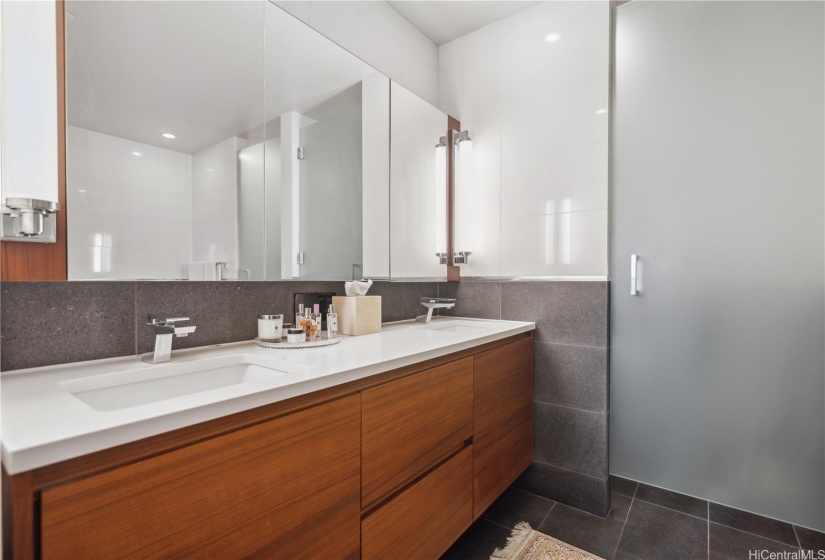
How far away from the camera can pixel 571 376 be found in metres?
2.04

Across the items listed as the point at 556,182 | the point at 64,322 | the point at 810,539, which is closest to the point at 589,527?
the point at 810,539

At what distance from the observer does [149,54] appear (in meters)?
1.07

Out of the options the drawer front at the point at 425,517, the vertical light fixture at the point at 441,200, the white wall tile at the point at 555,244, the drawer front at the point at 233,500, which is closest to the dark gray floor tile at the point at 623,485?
the drawer front at the point at 425,517

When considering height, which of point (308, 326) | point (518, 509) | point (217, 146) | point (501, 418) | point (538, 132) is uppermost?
point (538, 132)

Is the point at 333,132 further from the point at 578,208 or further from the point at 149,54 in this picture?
the point at 578,208

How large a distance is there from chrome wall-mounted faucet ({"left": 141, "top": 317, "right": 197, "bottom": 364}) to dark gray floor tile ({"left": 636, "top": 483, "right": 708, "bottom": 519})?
2.14 metres

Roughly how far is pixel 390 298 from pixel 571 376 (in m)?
1.02

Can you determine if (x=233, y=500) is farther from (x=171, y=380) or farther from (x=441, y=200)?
(x=441, y=200)

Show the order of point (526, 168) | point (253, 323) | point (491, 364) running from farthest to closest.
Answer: point (526, 168) → point (491, 364) → point (253, 323)

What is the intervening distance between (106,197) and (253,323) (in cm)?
64

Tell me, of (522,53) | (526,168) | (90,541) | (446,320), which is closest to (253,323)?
(90,541)

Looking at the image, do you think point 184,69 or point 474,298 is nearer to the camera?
point 184,69

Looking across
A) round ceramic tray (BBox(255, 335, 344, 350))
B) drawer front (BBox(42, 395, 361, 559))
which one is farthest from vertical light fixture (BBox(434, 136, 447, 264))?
drawer front (BBox(42, 395, 361, 559))

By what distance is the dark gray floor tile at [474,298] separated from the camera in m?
2.29
